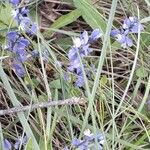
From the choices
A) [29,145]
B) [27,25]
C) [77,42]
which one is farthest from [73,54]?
[29,145]

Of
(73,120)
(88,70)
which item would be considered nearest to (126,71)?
(88,70)

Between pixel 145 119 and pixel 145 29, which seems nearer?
pixel 145 119

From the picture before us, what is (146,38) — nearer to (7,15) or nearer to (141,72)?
(141,72)

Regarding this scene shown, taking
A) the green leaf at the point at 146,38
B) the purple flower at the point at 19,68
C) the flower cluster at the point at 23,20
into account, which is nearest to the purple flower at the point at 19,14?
the flower cluster at the point at 23,20

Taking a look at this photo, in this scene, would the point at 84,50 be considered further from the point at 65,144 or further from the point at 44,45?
the point at 65,144

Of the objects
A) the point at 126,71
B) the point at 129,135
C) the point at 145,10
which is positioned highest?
the point at 145,10

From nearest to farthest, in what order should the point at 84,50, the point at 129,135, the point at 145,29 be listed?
the point at 84,50 < the point at 129,135 < the point at 145,29

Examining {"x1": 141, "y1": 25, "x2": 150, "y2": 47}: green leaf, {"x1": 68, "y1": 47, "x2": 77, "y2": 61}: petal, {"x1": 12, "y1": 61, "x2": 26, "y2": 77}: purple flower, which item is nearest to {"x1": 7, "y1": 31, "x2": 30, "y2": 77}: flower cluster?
{"x1": 12, "y1": 61, "x2": 26, "y2": 77}: purple flower
